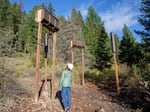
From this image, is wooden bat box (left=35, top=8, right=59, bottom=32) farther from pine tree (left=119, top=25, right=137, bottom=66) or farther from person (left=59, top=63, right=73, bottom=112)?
pine tree (left=119, top=25, right=137, bottom=66)

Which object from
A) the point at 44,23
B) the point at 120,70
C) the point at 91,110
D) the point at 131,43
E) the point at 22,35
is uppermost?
the point at 22,35

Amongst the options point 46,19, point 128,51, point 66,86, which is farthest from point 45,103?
point 128,51

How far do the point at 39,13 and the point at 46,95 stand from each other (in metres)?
3.50

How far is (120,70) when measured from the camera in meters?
25.7

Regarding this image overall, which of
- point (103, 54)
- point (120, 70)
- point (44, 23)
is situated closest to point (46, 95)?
point (44, 23)

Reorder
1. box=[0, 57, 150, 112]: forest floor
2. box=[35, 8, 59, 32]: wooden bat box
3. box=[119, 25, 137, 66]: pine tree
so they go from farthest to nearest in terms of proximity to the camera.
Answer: box=[119, 25, 137, 66]: pine tree → box=[35, 8, 59, 32]: wooden bat box → box=[0, 57, 150, 112]: forest floor

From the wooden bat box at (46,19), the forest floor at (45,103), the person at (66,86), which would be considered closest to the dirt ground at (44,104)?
the forest floor at (45,103)

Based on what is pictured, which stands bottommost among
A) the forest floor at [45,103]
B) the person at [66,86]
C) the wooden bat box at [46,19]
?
the forest floor at [45,103]

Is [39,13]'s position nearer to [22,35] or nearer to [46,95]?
[46,95]

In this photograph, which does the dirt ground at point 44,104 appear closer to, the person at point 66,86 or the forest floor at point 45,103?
the forest floor at point 45,103

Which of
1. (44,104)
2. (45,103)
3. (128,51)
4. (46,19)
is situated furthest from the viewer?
(128,51)

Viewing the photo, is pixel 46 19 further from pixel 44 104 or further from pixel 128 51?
pixel 128 51

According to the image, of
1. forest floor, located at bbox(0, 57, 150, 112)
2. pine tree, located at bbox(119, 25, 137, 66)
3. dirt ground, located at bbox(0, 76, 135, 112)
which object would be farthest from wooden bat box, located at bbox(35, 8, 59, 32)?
pine tree, located at bbox(119, 25, 137, 66)

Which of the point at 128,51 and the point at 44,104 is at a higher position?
the point at 128,51
